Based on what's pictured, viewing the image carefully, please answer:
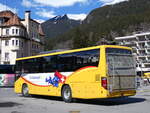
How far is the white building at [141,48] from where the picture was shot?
10831 cm

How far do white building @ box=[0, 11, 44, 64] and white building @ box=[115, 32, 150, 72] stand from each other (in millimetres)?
49556

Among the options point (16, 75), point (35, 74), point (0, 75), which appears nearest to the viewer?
point (35, 74)

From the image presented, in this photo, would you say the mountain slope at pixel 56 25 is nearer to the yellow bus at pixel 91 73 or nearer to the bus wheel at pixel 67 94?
the yellow bus at pixel 91 73

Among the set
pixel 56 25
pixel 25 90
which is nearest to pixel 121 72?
pixel 25 90

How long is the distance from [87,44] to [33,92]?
65819 mm

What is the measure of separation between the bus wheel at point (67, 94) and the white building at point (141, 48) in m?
91.1

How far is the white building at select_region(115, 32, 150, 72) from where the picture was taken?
108 m

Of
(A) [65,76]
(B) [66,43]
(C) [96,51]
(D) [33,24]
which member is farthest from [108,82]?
(B) [66,43]

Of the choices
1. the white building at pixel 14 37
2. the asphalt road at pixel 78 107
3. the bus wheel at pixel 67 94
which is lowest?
the asphalt road at pixel 78 107

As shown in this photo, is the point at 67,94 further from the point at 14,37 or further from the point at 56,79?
the point at 14,37

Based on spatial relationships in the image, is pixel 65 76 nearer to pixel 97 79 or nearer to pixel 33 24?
pixel 97 79

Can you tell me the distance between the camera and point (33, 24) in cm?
7412

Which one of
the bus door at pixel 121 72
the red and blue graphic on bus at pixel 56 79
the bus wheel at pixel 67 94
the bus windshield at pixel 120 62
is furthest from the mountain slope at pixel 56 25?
the bus door at pixel 121 72

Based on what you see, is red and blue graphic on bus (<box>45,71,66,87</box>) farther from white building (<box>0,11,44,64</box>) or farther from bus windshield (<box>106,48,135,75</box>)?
white building (<box>0,11,44,64</box>)
